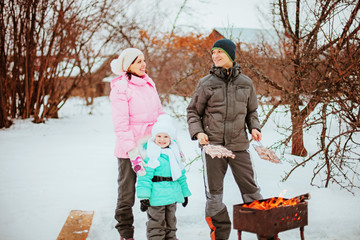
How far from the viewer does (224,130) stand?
276 cm

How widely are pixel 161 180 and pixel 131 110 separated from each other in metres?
0.69

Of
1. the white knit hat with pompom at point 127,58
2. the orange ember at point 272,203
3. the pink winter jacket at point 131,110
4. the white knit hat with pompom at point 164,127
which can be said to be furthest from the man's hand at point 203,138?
the white knit hat with pompom at point 127,58

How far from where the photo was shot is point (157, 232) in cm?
271

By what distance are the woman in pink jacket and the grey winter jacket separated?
44 cm

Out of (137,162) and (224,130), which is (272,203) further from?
(137,162)

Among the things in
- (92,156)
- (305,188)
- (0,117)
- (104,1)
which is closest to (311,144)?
(305,188)

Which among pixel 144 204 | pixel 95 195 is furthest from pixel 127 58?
pixel 95 195

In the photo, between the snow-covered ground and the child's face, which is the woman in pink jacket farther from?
the snow-covered ground

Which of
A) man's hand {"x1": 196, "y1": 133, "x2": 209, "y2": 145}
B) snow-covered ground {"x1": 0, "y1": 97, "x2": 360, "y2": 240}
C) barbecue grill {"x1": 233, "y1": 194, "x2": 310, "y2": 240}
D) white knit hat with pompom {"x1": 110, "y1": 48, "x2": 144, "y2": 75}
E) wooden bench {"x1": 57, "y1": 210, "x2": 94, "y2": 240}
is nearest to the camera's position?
barbecue grill {"x1": 233, "y1": 194, "x2": 310, "y2": 240}

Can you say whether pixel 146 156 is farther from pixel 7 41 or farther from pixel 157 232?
pixel 7 41

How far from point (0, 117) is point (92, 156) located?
12.7 ft

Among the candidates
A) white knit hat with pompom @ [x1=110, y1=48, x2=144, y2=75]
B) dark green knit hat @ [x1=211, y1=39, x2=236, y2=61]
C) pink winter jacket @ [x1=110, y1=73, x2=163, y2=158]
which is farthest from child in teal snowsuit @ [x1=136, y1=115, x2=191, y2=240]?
dark green knit hat @ [x1=211, y1=39, x2=236, y2=61]

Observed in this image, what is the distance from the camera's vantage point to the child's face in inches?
109

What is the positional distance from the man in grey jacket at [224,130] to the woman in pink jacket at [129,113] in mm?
459
